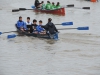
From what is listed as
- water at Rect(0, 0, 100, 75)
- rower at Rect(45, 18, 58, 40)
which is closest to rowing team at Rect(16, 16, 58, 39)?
rower at Rect(45, 18, 58, 40)

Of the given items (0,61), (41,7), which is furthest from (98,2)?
(0,61)

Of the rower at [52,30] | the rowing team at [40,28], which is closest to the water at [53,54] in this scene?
the rower at [52,30]

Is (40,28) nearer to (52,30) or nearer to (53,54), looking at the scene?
(52,30)

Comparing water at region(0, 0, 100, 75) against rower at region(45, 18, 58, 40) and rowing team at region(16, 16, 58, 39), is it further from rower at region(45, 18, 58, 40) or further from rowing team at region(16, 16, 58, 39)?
rowing team at region(16, 16, 58, 39)

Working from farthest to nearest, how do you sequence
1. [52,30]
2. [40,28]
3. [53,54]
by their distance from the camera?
1. [40,28]
2. [52,30]
3. [53,54]

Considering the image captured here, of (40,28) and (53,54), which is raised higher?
(40,28)

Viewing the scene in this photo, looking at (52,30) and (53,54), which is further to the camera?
(52,30)

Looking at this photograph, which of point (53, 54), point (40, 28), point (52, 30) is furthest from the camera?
point (40, 28)

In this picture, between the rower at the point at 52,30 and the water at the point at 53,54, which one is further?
the rower at the point at 52,30

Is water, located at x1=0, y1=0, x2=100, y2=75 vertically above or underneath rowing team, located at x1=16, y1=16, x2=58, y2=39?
underneath

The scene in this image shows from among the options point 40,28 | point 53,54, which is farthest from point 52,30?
point 53,54

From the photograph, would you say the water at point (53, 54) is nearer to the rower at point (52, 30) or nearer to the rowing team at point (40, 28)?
the rower at point (52, 30)

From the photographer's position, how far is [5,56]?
57.7 feet

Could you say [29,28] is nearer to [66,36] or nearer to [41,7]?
[66,36]
